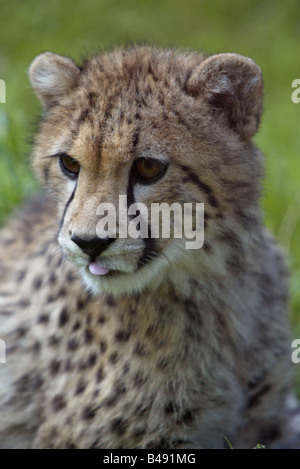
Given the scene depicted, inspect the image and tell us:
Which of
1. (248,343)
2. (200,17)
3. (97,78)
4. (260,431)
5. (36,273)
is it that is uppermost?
(200,17)

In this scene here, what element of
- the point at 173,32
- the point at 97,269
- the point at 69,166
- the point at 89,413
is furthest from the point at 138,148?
the point at 173,32

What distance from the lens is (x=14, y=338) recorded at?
335 cm

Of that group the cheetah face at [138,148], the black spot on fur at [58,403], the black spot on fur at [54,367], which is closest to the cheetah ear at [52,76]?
the cheetah face at [138,148]

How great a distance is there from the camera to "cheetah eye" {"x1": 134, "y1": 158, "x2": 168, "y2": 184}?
8.50 ft

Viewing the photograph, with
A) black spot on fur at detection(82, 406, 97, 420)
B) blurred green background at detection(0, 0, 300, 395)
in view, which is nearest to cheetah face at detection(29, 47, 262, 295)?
black spot on fur at detection(82, 406, 97, 420)

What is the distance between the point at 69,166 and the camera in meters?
2.72

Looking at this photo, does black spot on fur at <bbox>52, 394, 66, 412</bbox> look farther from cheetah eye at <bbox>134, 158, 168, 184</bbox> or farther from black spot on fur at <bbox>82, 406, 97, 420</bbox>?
cheetah eye at <bbox>134, 158, 168, 184</bbox>

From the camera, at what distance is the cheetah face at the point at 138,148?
256 centimetres

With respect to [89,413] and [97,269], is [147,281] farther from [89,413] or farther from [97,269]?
[89,413]

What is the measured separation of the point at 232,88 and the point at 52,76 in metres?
0.66

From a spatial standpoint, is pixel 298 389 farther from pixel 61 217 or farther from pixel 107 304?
pixel 61 217

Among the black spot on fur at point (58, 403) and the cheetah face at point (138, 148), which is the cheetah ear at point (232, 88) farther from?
the black spot on fur at point (58, 403)

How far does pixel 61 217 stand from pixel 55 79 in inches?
21.0

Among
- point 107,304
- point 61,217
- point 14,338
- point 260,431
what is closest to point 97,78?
point 61,217
